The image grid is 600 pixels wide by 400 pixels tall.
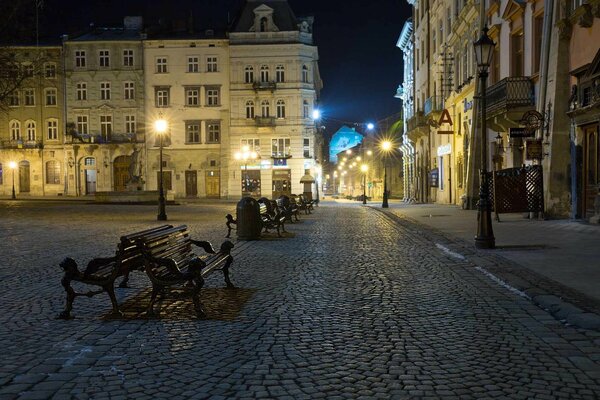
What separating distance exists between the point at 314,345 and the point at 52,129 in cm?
6545

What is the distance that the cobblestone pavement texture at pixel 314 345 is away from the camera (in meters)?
4.68

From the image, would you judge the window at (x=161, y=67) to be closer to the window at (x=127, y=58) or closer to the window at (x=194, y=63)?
the window at (x=194, y=63)

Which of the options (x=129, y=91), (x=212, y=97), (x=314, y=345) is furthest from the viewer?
(x=129, y=91)

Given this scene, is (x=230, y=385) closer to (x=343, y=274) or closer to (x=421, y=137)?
(x=343, y=274)

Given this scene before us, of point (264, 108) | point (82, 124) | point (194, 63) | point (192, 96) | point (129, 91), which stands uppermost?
point (194, 63)

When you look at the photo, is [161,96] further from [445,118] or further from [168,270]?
[168,270]

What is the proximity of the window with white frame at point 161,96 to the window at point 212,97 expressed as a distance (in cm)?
419

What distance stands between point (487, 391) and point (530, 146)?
62.2 feet

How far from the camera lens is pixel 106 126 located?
6462 centimetres

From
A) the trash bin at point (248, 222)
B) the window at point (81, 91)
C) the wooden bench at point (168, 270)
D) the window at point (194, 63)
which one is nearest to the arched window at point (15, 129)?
the window at point (81, 91)

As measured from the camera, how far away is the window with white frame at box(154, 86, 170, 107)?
2530 inches

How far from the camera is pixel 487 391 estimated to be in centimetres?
457

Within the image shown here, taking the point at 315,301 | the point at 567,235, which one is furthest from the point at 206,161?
the point at 315,301

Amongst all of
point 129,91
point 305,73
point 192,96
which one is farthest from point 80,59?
point 305,73
